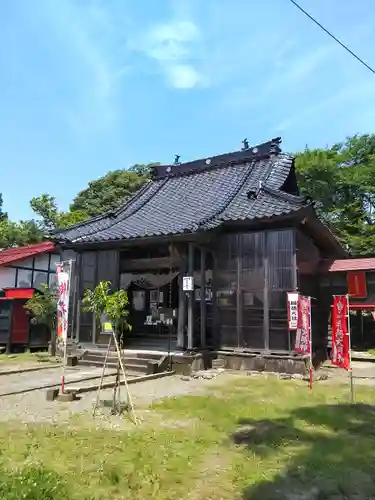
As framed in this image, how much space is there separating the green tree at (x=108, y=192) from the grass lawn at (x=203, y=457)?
32.2 metres

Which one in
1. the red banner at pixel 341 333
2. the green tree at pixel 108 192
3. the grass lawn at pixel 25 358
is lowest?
the grass lawn at pixel 25 358

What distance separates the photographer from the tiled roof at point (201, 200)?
15000 mm

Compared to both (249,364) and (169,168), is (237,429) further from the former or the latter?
(169,168)

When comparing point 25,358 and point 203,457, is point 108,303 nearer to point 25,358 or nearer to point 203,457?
point 203,457

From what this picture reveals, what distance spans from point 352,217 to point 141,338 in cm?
1912

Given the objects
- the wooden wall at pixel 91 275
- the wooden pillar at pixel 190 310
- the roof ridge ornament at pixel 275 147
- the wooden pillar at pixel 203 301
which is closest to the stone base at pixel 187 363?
the wooden pillar at pixel 190 310

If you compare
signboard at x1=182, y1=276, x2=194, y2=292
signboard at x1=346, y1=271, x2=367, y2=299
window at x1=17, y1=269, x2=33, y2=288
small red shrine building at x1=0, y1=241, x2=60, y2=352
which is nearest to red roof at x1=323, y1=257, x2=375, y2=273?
signboard at x1=346, y1=271, x2=367, y2=299

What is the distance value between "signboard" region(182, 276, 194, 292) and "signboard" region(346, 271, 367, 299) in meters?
7.18

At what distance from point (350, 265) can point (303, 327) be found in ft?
19.3

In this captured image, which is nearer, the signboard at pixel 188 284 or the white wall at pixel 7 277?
the signboard at pixel 188 284

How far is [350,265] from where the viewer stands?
17016mm

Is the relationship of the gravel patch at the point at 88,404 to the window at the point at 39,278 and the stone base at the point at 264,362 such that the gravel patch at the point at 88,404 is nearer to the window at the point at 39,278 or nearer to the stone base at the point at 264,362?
the stone base at the point at 264,362

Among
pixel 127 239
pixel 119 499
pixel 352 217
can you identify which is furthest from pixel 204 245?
pixel 352 217

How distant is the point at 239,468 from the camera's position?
5406 millimetres
